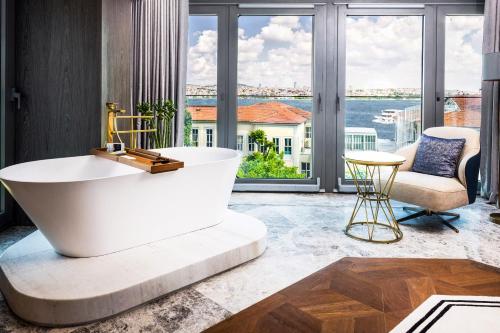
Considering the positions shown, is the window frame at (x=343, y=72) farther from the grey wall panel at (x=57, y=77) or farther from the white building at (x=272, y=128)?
the grey wall panel at (x=57, y=77)

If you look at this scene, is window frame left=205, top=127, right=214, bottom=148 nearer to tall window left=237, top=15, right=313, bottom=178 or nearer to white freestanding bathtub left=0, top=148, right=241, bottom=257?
tall window left=237, top=15, right=313, bottom=178

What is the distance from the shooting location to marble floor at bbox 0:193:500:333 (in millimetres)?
1988

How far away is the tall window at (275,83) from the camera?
15.7 feet

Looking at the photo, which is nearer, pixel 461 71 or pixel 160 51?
pixel 160 51

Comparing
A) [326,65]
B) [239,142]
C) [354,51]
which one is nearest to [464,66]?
[354,51]

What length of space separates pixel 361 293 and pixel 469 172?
5.79ft

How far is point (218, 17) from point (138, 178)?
2958mm

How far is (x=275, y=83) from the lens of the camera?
15.9 feet

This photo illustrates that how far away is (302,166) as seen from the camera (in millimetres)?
4930

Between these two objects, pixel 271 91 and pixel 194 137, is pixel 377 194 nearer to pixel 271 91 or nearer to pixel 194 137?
pixel 271 91

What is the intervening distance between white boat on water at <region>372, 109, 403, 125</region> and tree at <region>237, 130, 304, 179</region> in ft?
3.74

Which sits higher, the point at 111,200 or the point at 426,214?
the point at 111,200

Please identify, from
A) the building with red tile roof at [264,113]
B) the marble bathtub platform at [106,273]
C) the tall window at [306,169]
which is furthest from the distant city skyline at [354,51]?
the marble bathtub platform at [106,273]

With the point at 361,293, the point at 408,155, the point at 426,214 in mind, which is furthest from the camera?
the point at 408,155
